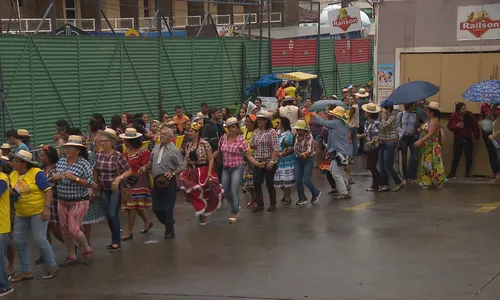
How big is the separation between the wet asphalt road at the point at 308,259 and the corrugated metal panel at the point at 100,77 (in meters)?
7.36

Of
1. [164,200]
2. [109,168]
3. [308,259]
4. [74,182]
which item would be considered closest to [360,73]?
[164,200]

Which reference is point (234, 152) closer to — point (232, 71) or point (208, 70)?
point (208, 70)

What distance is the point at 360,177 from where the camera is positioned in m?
16.0

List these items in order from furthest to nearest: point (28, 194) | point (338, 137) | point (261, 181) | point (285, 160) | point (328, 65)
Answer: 1. point (328, 65)
2. point (338, 137)
3. point (285, 160)
4. point (261, 181)
5. point (28, 194)

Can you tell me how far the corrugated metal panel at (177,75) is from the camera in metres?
21.6

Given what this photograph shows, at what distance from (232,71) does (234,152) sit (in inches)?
533

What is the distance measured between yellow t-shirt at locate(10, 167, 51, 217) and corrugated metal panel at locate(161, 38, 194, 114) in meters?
12.9

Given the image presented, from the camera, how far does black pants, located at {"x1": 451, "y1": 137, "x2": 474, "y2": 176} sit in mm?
14141

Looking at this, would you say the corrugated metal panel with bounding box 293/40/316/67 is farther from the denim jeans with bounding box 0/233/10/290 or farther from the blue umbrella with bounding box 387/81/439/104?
the denim jeans with bounding box 0/233/10/290

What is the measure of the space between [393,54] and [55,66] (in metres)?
7.95

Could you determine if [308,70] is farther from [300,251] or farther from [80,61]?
[300,251]

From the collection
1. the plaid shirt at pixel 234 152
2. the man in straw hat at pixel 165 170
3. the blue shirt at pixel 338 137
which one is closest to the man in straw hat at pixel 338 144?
the blue shirt at pixel 338 137

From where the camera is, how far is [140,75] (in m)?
20.6

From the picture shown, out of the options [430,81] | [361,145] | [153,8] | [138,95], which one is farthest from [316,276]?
[153,8]
